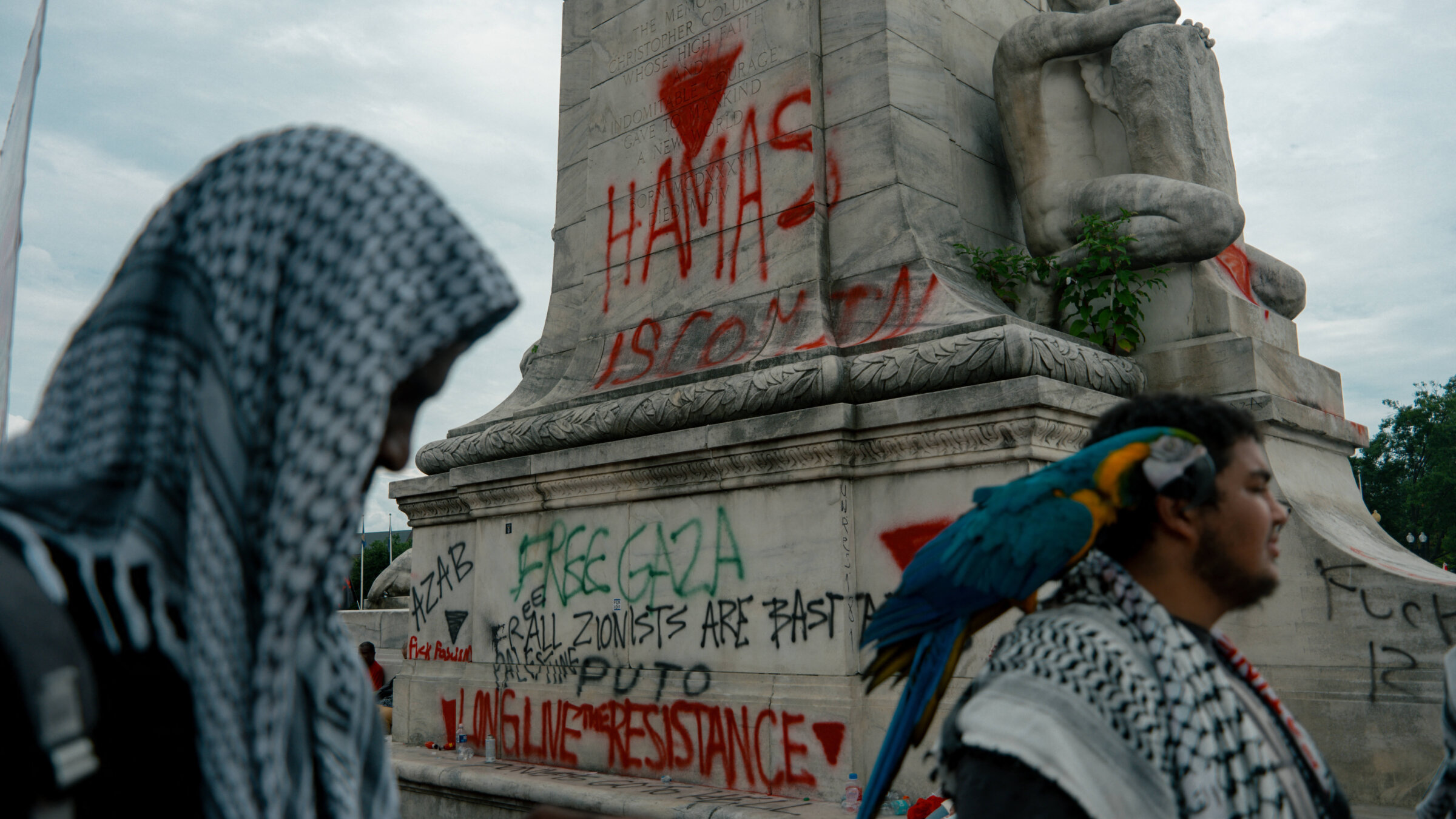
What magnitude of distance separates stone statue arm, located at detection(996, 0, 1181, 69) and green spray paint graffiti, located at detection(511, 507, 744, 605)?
12.3 ft

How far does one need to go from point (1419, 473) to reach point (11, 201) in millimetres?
62004

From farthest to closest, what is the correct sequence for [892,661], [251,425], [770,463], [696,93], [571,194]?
[571,194] < [696,93] < [770,463] < [892,661] < [251,425]

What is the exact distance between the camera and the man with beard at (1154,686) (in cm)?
169

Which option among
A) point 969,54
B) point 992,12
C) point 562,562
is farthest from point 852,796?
point 992,12

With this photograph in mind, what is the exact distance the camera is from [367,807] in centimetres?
140

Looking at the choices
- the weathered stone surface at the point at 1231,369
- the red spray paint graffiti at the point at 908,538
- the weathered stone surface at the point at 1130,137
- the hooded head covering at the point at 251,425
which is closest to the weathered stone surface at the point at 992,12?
the weathered stone surface at the point at 1130,137

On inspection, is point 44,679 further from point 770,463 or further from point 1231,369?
point 1231,369

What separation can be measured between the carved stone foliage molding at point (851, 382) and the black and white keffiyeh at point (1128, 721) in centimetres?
367

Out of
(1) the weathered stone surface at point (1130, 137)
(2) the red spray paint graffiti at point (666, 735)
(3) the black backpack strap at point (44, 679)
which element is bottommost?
(2) the red spray paint graffiti at point (666, 735)

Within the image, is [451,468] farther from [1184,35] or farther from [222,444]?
[222,444]

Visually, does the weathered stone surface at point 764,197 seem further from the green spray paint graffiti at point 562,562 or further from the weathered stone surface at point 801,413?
the green spray paint graffiti at point 562,562

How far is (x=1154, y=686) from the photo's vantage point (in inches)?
71.1

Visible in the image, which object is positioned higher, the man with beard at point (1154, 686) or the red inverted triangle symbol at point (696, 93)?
the red inverted triangle symbol at point (696, 93)

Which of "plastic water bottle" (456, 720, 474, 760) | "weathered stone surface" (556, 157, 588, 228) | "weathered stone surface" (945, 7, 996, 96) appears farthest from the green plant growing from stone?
"plastic water bottle" (456, 720, 474, 760)
